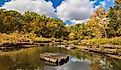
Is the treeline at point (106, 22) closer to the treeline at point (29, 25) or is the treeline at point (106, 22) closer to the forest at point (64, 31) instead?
the forest at point (64, 31)

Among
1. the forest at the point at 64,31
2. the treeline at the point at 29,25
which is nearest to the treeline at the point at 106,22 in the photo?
the forest at the point at 64,31

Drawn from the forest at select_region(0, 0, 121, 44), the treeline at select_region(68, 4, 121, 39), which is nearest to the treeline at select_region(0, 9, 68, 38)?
the forest at select_region(0, 0, 121, 44)

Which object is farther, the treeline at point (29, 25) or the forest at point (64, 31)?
the treeline at point (29, 25)

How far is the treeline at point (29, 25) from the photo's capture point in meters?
103

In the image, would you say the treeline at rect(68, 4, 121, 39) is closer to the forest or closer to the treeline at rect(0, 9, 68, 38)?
the forest

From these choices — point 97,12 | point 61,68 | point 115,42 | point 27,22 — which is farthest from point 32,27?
point 61,68

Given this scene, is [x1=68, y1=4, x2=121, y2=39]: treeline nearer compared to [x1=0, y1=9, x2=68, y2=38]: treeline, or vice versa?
[x1=68, y1=4, x2=121, y2=39]: treeline

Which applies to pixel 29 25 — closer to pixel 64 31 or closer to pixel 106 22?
pixel 64 31

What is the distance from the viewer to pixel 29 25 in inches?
4604

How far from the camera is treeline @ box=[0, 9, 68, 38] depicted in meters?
103

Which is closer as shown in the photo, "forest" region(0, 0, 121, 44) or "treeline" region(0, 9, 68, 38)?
A: "forest" region(0, 0, 121, 44)

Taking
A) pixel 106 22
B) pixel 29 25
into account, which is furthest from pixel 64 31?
pixel 106 22

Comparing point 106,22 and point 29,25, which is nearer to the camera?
point 106,22

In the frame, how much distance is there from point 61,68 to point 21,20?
3490 inches
